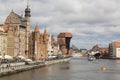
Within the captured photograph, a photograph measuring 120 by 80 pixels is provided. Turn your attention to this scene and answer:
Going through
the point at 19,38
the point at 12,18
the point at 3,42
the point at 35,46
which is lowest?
the point at 35,46

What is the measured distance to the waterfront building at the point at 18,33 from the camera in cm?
10690

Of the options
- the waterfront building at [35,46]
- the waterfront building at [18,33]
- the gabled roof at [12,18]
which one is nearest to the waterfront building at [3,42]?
the waterfront building at [18,33]

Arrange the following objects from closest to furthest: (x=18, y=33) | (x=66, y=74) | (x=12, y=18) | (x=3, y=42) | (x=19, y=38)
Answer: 1. (x=66, y=74)
2. (x=3, y=42)
3. (x=18, y=33)
4. (x=19, y=38)
5. (x=12, y=18)

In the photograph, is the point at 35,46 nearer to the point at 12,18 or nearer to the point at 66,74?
the point at 12,18

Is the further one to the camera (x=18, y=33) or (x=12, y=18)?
(x=12, y=18)

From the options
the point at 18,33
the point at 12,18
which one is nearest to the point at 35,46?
the point at 12,18

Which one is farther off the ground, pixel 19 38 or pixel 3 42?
pixel 19 38

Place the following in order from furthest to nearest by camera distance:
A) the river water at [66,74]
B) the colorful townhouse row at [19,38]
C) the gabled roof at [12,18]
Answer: the gabled roof at [12,18] < the colorful townhouse row at [19,38] < the river water at [66,74]

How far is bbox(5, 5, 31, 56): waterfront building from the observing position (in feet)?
351

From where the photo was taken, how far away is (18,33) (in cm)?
11419

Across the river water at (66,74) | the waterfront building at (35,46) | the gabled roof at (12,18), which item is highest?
the gabled roof at (12,18)

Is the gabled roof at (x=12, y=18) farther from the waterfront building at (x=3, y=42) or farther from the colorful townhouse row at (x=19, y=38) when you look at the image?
the waterfront building at (x=3, y=42)

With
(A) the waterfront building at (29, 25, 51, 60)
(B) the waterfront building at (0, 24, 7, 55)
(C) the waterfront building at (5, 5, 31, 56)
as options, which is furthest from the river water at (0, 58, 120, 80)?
(A) the waterfront building at (29, 25, 51, 60)

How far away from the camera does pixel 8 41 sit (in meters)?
105
